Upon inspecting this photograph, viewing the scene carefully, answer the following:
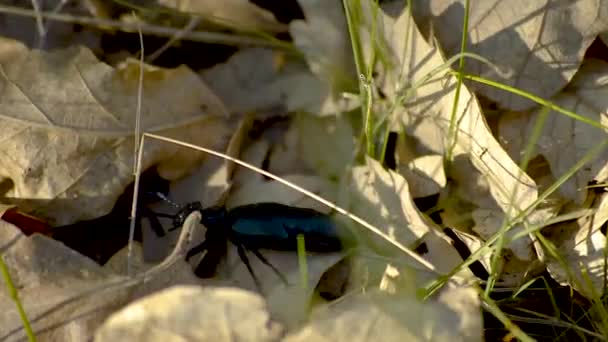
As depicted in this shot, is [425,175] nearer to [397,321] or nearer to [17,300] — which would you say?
[397,321]

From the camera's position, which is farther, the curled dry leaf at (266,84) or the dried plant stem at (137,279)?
the curled dry leaf at (266,84)

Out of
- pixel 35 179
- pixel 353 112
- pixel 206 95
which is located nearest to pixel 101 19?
pixel 206 95

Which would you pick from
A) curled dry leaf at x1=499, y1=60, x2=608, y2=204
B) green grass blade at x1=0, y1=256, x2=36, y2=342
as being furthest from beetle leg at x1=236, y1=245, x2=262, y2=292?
curled dry leaf at x1=499, y1=60, x2=608, y2=204

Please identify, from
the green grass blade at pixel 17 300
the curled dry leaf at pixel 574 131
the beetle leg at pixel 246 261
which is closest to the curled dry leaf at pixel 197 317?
the green grass blade at pixel 17 300

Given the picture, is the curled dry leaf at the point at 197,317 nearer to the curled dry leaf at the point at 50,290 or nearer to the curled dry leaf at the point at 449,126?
the curled dry leaf at the point at 50,290

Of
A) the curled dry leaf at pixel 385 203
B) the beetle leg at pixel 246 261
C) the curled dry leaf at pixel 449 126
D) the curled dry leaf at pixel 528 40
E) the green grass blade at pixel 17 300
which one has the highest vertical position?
the curled dry leaf at pixel 528 40

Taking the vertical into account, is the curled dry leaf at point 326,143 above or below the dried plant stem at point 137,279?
above

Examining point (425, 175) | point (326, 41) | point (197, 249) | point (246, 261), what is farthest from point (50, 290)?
point (326, 41)
